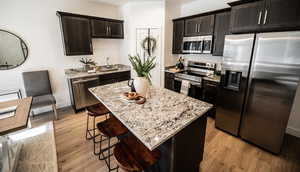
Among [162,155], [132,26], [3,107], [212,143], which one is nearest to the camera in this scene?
[162,155]

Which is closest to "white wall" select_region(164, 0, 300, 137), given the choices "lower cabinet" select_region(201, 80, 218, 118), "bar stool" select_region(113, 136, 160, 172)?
"lower cabinet" select_region(201, 80, 218, 118)

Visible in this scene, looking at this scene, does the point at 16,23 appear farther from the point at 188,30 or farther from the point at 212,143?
the point at 212,143

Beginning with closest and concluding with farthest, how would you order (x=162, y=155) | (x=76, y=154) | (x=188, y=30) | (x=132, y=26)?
(x=162, y=155), (x=76, y=154), (x=188, y=30), (x=132, y=26)

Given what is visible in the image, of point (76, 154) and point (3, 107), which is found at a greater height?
point (3, 107)

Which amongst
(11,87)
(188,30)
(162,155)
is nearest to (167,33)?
(188,30)

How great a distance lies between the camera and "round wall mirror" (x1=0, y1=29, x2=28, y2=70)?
2.83 meters

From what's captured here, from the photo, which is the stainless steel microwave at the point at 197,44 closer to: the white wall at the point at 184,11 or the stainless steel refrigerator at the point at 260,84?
the white wall at the point at 184,11

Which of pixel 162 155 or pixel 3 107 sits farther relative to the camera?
pixel 3 107

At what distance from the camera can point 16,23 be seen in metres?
2.88

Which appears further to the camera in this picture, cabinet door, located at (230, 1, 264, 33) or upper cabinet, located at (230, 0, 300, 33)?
cabinet door, located at (230, 1, 264, 33)

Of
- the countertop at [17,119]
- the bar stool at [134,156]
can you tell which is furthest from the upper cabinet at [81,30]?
the bar stool at [134,156]

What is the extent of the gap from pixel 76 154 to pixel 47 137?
2.71ft

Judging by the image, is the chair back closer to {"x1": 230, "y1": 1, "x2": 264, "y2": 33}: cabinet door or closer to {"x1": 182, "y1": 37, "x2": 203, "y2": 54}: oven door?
{"x1": 182, "y1": 37, "x2": 203, "y2": 54}: oven door

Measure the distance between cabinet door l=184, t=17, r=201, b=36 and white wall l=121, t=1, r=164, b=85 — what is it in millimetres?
649
